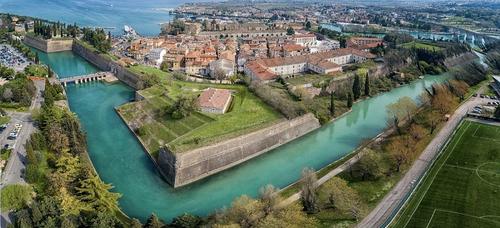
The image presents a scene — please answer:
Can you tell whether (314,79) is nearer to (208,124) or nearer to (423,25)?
(208,124)

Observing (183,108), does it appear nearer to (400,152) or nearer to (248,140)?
(248,140)

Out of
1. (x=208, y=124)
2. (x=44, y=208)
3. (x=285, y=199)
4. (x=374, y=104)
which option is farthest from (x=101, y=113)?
(x=374, y=104)

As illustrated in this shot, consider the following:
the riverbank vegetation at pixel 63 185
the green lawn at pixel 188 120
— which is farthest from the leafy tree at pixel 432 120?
the riverbank vegetation at pixel 63 185

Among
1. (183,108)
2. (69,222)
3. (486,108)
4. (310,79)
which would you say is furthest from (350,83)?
(69,222)

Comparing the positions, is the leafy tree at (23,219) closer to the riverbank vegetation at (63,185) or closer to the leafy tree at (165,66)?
the riverbank vegetation at (63,185)

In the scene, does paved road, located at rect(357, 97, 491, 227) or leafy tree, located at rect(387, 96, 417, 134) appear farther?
leafy tree, located at rect(387, 96, 417, 134)

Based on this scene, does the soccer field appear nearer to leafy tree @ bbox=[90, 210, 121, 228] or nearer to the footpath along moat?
the footpath along moat

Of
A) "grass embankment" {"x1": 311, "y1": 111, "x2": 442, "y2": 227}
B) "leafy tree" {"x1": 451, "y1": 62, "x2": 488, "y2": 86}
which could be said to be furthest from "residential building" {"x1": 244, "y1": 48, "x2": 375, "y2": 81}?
"grass embankment" {"x1": 311, "y1": 111, "x2": 442, "y2": 227}
